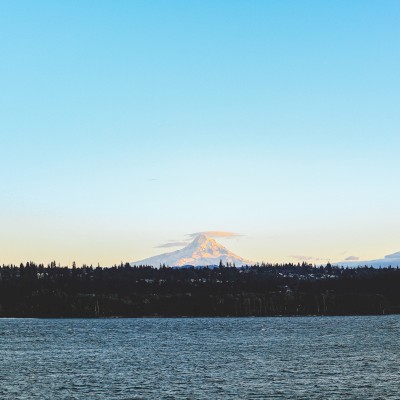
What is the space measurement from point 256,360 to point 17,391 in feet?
169

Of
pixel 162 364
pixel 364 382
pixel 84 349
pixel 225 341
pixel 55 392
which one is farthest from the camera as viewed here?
pixel 225 341

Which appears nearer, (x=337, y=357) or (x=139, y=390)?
(x=139, y=390)

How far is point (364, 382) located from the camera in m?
95.9

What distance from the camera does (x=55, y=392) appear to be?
294ft

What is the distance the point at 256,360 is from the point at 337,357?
660 inches

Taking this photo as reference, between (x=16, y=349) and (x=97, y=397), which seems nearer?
(x=97, y=397)

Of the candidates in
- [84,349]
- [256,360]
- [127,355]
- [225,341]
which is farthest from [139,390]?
[225,341]

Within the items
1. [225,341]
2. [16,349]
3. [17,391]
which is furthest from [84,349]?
[17,391]

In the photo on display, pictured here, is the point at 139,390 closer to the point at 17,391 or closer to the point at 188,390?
the point at 188,390

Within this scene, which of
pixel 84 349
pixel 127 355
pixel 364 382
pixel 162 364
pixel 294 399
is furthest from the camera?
pixel 84 349

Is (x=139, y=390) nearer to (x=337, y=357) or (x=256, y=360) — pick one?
(x=256, y=360)

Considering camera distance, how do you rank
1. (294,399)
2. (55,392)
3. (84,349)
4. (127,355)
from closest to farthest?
(294,399)
(55,392)
(127,355)
(84,349)

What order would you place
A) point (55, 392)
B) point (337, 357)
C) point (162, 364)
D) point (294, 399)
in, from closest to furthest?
point (294, 399), point (55, 392), point (162, 364), point (337, 357)

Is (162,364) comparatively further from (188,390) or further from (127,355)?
(188,390)
